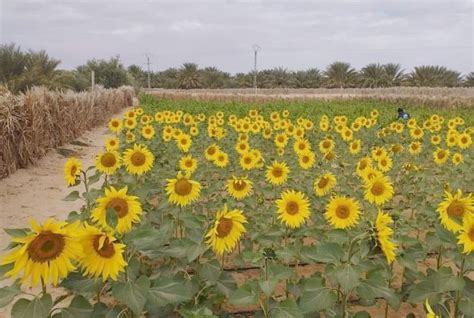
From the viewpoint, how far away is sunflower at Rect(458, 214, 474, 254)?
2166 millimetres

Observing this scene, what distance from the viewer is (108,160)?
404 cm

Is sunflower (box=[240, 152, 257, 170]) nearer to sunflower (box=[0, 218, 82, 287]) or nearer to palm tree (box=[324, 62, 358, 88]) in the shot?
sunflower (box=[0, 218, 82, 287])

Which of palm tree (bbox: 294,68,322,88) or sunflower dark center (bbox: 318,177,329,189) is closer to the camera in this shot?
sunflower dark center (bbox: 318,177,329,189)

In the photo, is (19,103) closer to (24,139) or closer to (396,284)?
(24,139)

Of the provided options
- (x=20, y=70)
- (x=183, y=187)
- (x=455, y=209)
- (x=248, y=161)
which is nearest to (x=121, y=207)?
(x=183, y=187)

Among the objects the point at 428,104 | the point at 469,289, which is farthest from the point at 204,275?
the point at 428,104

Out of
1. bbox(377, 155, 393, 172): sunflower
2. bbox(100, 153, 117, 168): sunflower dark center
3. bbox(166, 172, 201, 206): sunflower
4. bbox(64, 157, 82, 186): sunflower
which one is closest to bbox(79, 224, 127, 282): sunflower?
bbox(166, 172, 201, 206): sunflower

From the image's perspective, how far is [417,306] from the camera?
3486 millimetres

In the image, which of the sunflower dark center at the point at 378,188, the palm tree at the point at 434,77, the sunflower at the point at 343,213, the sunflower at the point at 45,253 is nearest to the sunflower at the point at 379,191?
the sunflower dark center at the point at 378,188

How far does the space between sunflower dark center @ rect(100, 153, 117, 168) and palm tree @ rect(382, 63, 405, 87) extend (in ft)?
146

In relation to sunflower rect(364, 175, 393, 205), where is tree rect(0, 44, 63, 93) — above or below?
above

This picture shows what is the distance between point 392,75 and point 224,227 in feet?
152

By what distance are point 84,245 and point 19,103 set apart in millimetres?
7441

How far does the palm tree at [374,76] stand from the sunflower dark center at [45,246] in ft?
153
